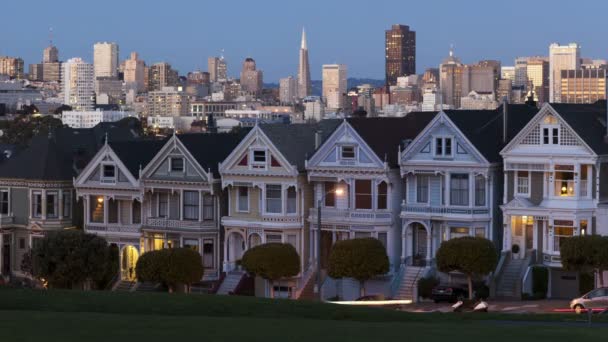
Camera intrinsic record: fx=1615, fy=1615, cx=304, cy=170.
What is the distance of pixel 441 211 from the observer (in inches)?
2323

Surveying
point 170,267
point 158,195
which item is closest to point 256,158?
point 158,195

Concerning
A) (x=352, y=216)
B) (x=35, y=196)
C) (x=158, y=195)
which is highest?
(x=158, y=195)

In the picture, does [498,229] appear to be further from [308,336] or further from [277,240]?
[308,336]

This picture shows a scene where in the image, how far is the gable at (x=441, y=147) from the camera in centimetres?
5816

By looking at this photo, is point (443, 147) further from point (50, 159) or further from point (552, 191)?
point (50, 159)

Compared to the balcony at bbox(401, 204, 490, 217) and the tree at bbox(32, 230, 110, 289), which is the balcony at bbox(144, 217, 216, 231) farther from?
the balcony at bbox(401, 204, 490, 217)

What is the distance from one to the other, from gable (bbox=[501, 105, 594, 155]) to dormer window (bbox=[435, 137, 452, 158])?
227 cm

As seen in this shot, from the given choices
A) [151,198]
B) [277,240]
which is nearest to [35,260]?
[151,198]

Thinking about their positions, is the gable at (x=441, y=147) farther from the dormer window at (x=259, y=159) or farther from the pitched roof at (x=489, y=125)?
the dormer window at (x=259, y=159)

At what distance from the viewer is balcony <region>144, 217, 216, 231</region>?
64062 millimetres

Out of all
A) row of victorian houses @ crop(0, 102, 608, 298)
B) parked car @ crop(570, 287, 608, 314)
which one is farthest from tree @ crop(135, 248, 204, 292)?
parked car @ crop(570, 287, 608, 314)

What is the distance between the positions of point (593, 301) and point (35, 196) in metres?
28.4

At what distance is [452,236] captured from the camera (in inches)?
2327

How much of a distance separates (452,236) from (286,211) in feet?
22.6
